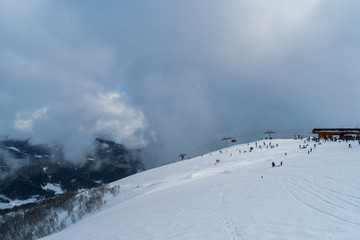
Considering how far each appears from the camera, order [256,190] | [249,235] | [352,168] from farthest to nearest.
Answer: [352,168] < [256,190] < [249,235]

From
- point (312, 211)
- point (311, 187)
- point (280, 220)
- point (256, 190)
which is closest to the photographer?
point (280, 220)

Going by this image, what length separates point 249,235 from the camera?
10.8m

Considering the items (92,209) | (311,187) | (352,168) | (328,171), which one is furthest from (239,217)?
(92,209)

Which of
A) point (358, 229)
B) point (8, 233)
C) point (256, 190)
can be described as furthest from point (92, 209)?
point (8, 233)

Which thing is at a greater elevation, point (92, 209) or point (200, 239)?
point (200, 239)

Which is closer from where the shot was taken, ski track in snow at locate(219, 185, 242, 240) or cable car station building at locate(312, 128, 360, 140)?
ski track in snow at locate(219, 185, 242, 240)

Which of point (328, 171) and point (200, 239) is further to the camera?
point (328, 171)

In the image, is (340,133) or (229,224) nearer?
(229,224)

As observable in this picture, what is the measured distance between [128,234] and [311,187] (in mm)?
17096

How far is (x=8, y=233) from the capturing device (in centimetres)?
11350

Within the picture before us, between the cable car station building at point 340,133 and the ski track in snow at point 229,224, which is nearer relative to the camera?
the ski track in snow at point 229,224

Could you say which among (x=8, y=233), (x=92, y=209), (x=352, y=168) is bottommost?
(x=8, y=233)

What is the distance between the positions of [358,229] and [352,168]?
18101 millimetres

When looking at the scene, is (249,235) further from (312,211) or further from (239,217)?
(312,211)
